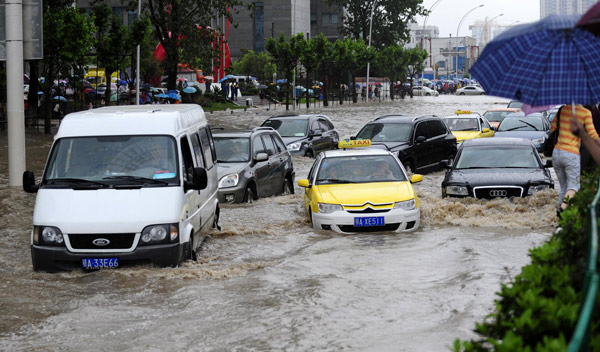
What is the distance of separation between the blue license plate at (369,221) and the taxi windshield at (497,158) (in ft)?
12.1

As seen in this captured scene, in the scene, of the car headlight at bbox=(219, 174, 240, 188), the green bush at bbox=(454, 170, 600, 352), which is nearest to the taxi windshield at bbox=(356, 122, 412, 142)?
the car headlight at bbox=(219, 174, 240, 188)

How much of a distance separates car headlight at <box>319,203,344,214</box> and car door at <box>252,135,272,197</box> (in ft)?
12.0

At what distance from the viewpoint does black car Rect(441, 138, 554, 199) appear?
595 inches

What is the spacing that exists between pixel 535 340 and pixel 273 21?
103 metres

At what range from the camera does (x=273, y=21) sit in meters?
104

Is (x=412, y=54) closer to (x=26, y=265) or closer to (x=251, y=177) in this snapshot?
(x=251, y=177)

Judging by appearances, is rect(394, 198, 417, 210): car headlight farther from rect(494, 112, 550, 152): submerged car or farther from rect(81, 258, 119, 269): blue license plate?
rect(494, 112, 550, 152): submerged car

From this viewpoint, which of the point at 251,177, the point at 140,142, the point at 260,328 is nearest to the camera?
the point at 260,328

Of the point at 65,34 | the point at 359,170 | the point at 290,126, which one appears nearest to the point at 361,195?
the point at 359,170

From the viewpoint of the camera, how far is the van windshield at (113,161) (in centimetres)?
1044

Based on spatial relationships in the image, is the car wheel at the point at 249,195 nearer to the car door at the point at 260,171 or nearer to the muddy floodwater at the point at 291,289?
the car door at the point at 260,171

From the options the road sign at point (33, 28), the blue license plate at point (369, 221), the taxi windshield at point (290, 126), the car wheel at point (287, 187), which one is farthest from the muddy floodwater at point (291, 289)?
the taxi windshield at point (290, 126)

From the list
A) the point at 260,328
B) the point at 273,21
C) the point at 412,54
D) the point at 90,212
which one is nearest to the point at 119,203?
the point at 90,212

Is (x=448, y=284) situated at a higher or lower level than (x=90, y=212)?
lower
